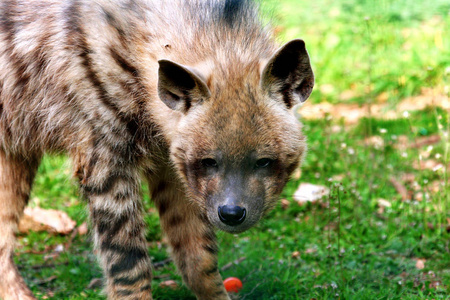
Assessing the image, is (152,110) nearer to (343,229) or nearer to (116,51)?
(116,51)

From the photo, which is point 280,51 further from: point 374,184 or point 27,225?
point 27,225

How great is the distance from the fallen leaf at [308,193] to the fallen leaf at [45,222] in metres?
1.83

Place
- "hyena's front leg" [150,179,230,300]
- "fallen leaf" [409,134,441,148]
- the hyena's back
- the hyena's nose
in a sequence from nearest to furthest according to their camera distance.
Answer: the hyena's nose → the hyena's back → "hyena's front leg" [150,179,230,300] → "fallen leaf" [409,134,441,148]

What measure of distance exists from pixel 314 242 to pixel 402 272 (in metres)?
0.70

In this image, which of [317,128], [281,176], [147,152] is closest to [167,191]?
[147,152]

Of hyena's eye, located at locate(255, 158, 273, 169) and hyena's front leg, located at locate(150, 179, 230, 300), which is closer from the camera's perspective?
hyena's eye, located at locate(255, 158, 273, 169)

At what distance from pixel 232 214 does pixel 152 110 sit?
→ 0.79 meters

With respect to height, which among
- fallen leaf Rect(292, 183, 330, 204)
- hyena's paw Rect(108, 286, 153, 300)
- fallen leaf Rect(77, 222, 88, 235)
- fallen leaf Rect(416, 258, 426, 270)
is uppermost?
fallen leaf Rect(416, 258, 426, 270)

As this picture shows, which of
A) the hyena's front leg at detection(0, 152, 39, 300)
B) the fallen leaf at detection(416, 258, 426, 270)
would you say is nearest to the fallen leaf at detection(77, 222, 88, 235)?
the hyena's front leg at detection(0, 152, 39, 300)

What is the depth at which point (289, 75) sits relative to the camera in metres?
3.30

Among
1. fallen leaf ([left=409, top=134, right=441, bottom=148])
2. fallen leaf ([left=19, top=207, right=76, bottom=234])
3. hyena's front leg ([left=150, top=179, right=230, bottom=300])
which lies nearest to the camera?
hyena's front leg ([left=150, top=179, right=230, bottom=300])

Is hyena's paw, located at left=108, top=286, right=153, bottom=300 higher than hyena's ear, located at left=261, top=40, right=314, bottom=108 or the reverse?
the reverse

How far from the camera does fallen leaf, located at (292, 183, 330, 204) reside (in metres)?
4.94

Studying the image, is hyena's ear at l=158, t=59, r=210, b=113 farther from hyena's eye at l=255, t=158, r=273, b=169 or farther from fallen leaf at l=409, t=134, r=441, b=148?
fallen leaf at l=409, t=134, r=441, b=148
